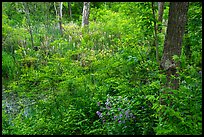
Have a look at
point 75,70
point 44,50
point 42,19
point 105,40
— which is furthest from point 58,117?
point 42,19

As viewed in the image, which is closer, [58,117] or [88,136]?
[88,136]

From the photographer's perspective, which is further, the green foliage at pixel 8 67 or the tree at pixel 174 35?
the green foliage at pixel 8 67

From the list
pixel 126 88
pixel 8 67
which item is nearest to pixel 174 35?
pixel 126 88

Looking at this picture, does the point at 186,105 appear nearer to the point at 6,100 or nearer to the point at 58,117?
the point at 58,117

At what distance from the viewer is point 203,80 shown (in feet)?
8.17

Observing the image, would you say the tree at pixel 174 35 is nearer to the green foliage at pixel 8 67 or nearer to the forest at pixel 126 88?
the forest at pixel 126 88

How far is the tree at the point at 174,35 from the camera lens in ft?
10.6

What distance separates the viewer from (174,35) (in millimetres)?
Answer: 3320

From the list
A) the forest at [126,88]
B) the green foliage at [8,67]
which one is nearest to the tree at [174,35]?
the forest at [126,88]

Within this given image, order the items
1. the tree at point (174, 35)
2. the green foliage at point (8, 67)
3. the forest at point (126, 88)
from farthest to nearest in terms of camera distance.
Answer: the green foliage at point (8, 67), the tree at point (174, 35), the forest at point (126, 88)

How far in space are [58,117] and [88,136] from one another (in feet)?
2.54

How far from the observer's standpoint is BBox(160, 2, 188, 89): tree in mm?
3240

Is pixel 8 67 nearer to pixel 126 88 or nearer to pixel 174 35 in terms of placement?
pixel 126 88

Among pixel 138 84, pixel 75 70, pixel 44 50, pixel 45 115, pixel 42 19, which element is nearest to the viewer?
pixel 138 84
